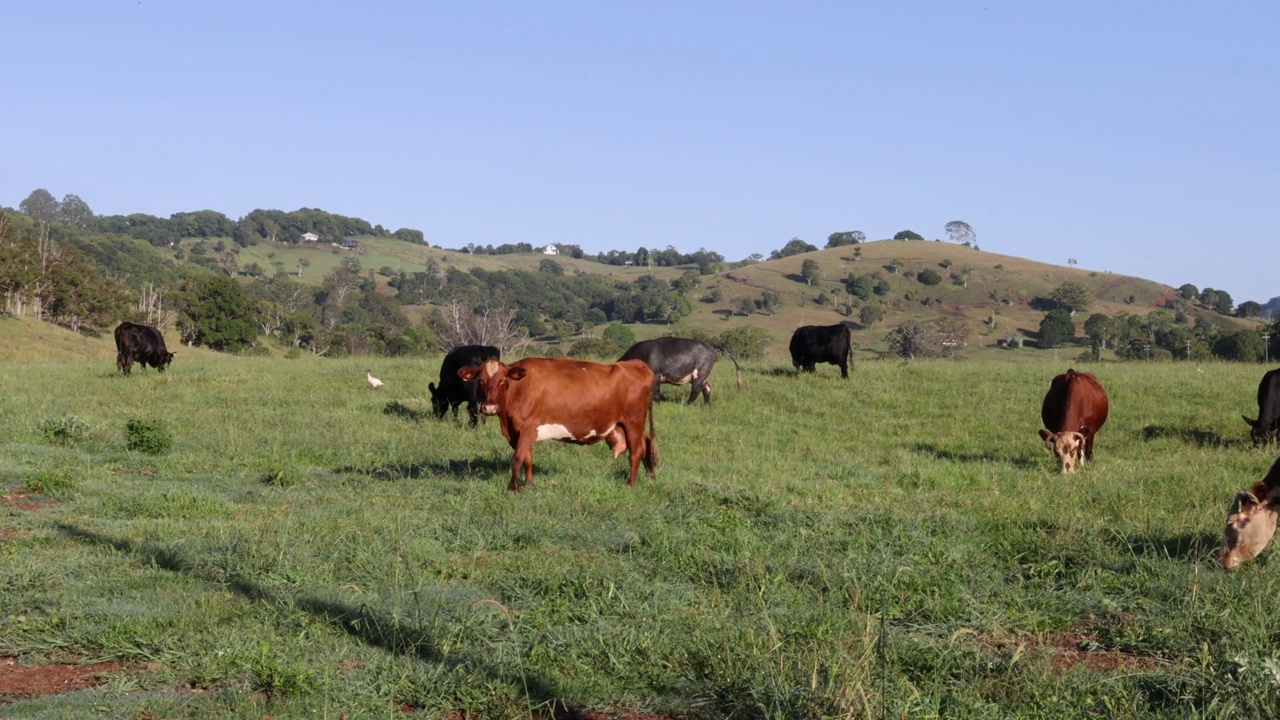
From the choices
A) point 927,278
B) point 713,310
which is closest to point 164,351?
point 713,310

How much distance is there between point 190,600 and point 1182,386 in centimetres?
2026

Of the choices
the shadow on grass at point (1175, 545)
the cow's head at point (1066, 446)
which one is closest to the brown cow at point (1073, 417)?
the cow's head at point (1066, 446)

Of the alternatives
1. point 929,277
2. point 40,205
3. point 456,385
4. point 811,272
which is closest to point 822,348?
point 456,385

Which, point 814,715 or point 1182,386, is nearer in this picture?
point 814,715

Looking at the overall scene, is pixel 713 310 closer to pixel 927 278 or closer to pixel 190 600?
pixel 927 278

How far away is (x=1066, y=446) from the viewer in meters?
14.1

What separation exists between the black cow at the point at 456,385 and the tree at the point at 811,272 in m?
112

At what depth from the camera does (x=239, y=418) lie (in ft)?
58.2

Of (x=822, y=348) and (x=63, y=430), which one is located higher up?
(x=822, y=348)

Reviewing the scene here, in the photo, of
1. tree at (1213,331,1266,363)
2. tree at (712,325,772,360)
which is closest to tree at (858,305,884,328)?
tree at (712,325,772,360)

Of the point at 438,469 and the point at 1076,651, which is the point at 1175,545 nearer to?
the point at 1076,651

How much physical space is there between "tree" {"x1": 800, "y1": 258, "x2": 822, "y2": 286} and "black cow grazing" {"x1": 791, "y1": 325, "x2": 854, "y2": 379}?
104 metres

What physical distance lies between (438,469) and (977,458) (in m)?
7.37

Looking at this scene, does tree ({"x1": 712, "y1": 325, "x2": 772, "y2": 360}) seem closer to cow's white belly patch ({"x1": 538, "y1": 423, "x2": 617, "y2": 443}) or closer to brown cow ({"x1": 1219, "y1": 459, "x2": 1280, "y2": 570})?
cow's white belly patch ({"x1": 538, "y1": 423, "x2": 617, "y2": 443})
